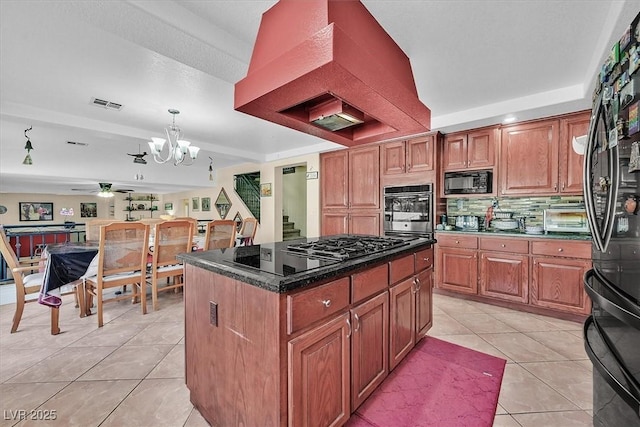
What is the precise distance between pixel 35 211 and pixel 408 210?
15.9 m

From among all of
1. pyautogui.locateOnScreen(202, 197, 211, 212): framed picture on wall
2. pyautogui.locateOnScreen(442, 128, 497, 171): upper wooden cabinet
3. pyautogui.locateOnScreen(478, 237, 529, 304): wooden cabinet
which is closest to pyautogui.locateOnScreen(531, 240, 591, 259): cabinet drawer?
pyautogui.locateOnScreen(478, 237, 529, 304): wooden cabinet

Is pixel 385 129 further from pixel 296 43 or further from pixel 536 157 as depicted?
pixel 536 157

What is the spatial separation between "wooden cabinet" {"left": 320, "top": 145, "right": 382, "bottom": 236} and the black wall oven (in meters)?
0.20

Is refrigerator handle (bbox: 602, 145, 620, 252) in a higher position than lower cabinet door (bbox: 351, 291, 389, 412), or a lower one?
higher

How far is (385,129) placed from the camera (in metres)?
1.86

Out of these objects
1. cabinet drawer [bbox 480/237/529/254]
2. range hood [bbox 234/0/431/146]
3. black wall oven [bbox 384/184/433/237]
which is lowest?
cabinet drawer [bbox 480/237/529/254]

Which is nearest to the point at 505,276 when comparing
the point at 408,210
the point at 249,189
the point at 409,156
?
the point at 408,210

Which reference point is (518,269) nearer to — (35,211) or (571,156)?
(571,156)

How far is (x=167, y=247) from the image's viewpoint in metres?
3.16

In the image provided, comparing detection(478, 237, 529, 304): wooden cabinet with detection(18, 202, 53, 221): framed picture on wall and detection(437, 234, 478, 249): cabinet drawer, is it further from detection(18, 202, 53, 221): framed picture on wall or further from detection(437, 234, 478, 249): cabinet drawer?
detection(18, 202, 53, 221): framed picture on wall

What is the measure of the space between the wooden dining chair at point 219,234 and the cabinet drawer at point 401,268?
2323mm

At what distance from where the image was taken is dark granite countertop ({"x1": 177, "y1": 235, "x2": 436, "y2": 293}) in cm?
105

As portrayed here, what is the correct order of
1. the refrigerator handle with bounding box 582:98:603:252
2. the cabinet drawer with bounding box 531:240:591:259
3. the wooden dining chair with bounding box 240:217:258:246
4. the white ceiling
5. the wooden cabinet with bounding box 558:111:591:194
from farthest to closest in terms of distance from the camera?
1. the wooden dining chair with bounding box 240:217:258:246
2. the wooden cabinet with bounding box 558:111:591:194
3. the cabinet drawer with bounding box 531:240:591:259
4. the white ceiling
5. the refrigerator handle with bounding box 582:98:603:252

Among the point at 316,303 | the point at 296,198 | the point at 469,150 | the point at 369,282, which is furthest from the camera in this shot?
the point at 296,198
